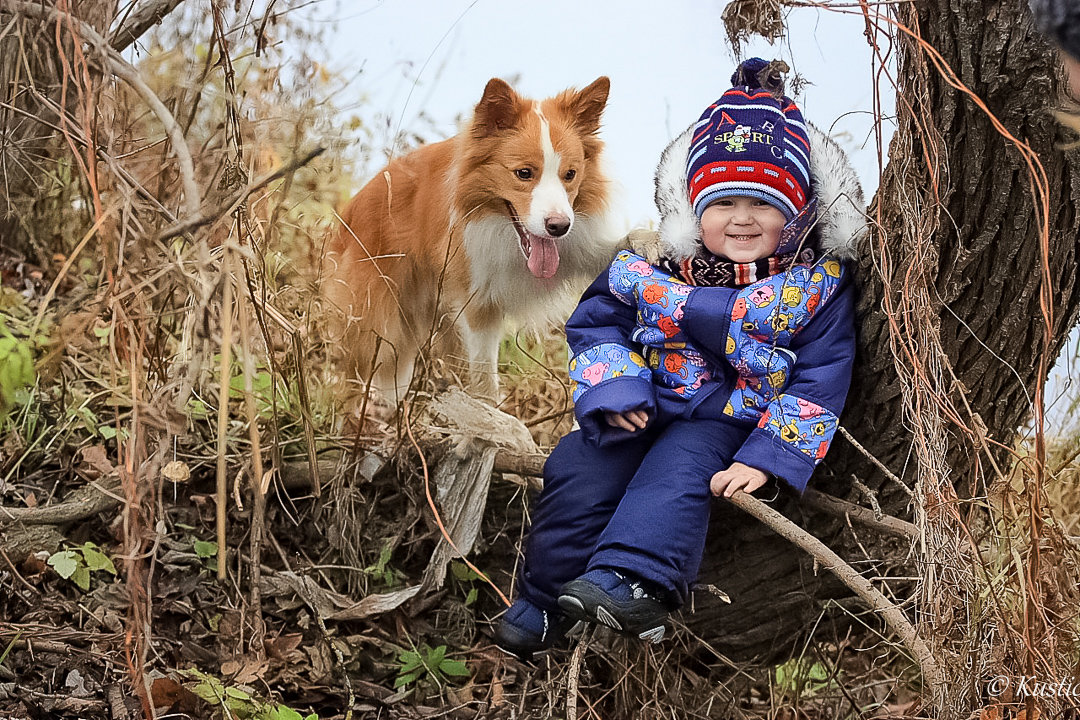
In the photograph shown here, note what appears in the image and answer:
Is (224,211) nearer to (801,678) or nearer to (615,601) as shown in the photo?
(615,601)

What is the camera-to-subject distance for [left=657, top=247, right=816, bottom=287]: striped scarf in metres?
2.07

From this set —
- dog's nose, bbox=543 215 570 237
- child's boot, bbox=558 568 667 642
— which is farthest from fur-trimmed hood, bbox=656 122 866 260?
child's boot, bbox=558 568 667 642

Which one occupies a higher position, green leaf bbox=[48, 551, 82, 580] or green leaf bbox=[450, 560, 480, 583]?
green leaf bbox=[48, 551, 82, 580]

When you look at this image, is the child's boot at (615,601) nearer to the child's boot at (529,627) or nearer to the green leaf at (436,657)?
the child's boot at (529,627)

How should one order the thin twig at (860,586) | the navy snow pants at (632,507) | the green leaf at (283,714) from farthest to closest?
the green leaf at (283,714) → the navy snow pants at (632,507) → the thin twig at (860,586)

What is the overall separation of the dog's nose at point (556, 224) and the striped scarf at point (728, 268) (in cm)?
40

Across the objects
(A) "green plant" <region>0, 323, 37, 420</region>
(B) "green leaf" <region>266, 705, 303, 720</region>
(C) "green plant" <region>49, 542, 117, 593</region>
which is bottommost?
(B) "green leaf" <region>266, 705, 303, 720</region>

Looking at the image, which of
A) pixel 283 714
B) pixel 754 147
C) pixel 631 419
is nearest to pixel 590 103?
pixel 754 147

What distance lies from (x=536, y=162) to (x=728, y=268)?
2.26 ft

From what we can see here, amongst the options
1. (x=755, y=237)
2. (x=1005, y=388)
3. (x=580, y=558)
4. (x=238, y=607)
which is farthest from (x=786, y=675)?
(x=238, y=607)

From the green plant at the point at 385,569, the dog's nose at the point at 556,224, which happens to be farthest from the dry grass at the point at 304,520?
the dog's nose at the point at 556,224

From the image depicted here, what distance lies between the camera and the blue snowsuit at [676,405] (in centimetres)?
196

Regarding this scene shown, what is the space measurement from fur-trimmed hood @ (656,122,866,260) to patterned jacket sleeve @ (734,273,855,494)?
157mm

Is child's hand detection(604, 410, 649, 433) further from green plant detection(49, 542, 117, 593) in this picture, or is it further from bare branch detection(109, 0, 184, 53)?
bare branch detection(109, 0, 184, 53)
